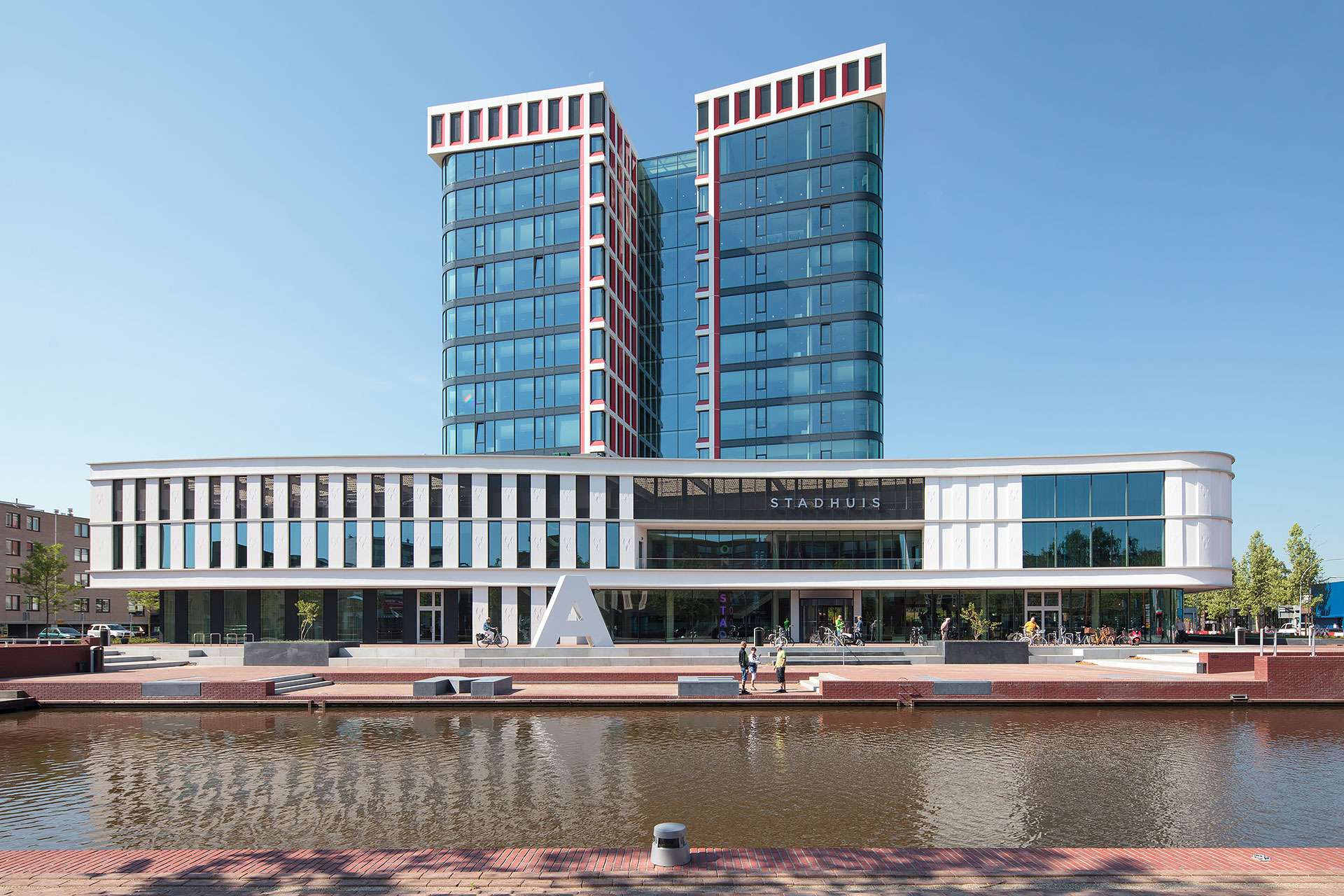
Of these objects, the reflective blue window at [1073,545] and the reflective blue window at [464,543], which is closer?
the reflective blue window at [1073,545]

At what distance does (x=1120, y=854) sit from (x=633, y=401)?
6789cm

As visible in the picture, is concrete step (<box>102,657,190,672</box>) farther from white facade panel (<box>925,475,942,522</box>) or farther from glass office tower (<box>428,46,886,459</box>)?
white facade panel (<box>925,475,942,522</box>)

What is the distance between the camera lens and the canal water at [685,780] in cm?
1245

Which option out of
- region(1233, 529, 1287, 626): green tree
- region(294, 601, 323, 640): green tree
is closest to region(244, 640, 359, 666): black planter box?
region(294, 601, 323, 640): green tree

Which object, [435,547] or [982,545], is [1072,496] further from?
[435,547]

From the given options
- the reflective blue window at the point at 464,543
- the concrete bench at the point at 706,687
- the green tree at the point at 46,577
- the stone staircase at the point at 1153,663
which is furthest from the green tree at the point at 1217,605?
the green tree at the point at 46,577

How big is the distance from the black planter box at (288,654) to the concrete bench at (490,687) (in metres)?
12.2

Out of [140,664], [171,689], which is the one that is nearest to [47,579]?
[140,664]

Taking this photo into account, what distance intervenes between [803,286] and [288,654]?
48.3 m

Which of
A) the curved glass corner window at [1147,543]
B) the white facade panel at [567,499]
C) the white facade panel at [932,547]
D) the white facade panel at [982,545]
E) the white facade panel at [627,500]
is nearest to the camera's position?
the curved glass corner window at [1147,543]

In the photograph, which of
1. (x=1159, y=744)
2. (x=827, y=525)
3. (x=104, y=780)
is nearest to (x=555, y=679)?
(x=104, y=780)

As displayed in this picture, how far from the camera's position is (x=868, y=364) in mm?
68188

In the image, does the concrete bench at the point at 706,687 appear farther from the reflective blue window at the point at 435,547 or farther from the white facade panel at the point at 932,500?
the white facade panel at the point at 932,500

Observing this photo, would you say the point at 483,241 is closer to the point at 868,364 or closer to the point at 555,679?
the point at 868,364
